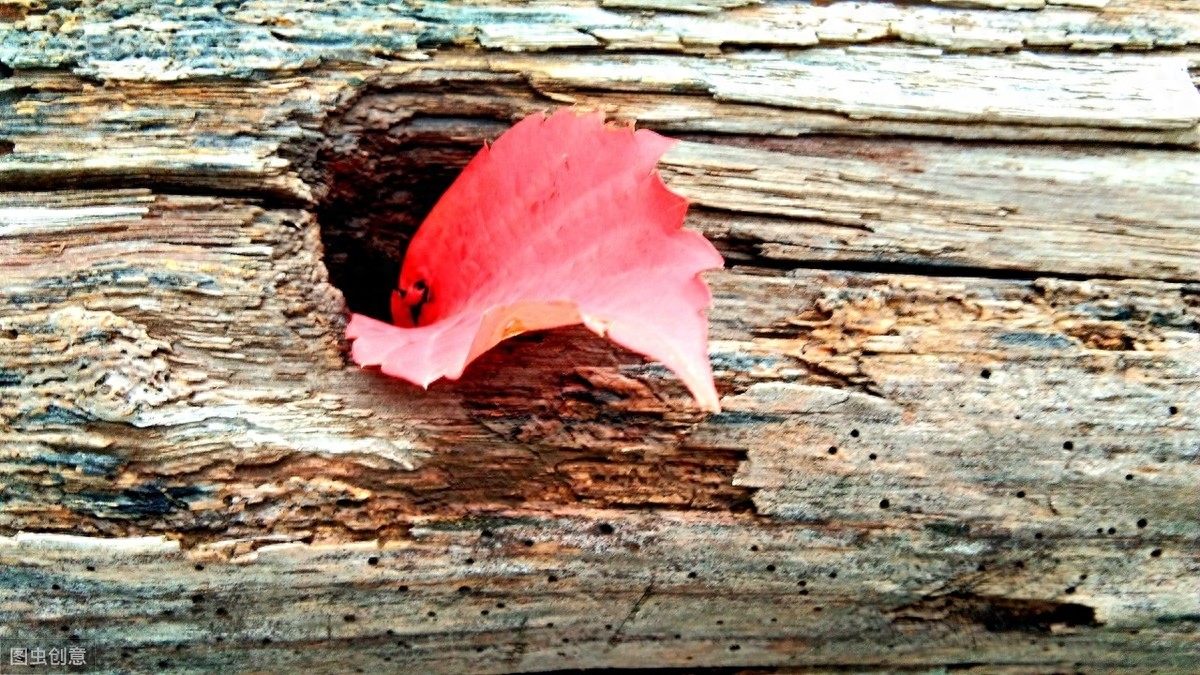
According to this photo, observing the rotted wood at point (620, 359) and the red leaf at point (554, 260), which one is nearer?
the red leaf at point (554, 260)

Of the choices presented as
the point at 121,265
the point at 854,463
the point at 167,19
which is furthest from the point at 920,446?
the point at 167,19

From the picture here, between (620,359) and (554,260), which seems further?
(620,359)

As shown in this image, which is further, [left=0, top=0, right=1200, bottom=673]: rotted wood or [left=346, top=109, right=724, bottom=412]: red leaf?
[left=0, top=0, right=1200, bottom=673]: rotted wood

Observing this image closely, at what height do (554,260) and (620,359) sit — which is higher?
(554,260)

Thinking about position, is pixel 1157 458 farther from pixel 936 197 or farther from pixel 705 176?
pixel 705 176
